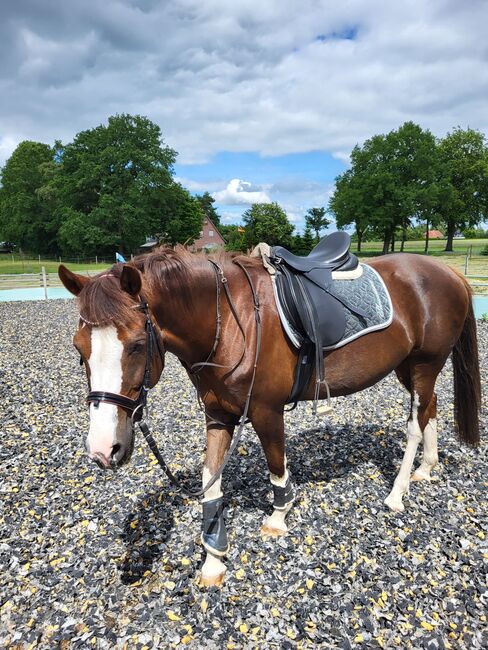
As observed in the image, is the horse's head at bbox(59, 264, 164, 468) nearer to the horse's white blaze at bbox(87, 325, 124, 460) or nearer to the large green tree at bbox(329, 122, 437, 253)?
the horse's white blaze at bbox(87, 325, 124, 460)

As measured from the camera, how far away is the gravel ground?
2.32 meters

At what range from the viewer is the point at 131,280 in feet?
6.38

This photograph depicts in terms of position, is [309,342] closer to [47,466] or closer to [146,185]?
[47,466]

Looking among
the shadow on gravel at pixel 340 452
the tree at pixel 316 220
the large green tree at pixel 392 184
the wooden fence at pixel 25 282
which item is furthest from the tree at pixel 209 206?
the shadow on gravel at pixel 340 452

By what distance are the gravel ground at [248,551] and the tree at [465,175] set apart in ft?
160

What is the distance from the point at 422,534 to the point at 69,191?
47243mm

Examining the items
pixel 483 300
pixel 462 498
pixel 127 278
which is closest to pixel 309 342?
pixel 127 278

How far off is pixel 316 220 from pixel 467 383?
61.0 meters

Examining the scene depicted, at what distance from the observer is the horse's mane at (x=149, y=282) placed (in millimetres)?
1891

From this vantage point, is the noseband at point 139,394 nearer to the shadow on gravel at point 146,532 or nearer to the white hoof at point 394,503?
the shadow on gravel at point 146,532

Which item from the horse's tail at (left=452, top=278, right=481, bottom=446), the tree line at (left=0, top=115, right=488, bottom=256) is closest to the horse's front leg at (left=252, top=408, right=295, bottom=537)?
the horse's tail at (left=452, top=278, right=481, bottom=446)

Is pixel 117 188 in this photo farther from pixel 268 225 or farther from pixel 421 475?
pixel 421 475

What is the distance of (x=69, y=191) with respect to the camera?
42.4 metres

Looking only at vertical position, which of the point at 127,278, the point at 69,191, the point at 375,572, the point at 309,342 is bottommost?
the point at 375,572
